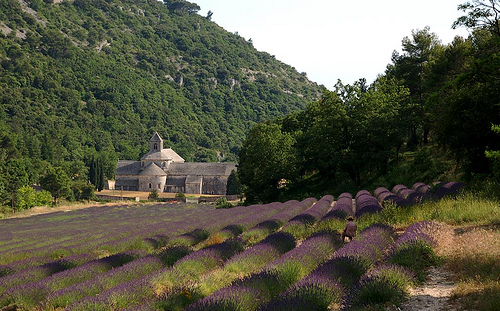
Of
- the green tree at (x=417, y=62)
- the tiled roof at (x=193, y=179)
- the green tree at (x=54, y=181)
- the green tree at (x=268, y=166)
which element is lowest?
the tiled roof at (x=193, y=179)

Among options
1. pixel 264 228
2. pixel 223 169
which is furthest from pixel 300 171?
pixel 223 169

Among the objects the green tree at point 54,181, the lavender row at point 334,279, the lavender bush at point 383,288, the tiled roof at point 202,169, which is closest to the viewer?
the lavender row at point 334,279

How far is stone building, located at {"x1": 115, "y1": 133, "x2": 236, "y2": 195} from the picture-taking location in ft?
371

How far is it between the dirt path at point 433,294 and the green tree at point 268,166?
132ft

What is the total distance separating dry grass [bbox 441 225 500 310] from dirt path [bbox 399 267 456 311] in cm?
16

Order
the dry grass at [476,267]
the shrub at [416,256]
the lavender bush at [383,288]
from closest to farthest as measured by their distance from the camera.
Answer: the dry grass at [476,267] → the lavender bush at [383,288] → the shrub at [416,256]

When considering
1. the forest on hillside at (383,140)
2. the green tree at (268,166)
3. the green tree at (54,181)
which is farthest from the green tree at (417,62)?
the green tree at (54,181)

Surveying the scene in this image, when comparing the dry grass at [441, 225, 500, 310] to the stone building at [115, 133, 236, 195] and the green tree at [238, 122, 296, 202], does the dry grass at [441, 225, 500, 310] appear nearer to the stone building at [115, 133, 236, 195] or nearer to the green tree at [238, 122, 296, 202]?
the green tree at [238, 122, 296, 202]

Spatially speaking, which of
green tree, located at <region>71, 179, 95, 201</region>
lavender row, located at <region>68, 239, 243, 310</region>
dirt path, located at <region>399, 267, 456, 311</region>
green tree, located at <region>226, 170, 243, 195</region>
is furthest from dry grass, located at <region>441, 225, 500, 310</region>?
green tree, located at <region>226, 170, 243, 195</region>

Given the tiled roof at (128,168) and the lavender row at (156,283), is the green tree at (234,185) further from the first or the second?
the lavender row at (156,283)

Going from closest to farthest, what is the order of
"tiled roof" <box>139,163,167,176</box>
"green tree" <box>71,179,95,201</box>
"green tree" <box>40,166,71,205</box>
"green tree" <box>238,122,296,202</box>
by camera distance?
1. "green tree" <box>238,122,296,202</box>
2. "green tree" <box>40,166,71,205</box>
3. "green tree" <box>71,179,95,201</box>
4. "tiled roof" <box>139,163,167,176</box>

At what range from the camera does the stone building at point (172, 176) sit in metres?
113

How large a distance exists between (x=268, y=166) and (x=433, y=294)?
42639mm

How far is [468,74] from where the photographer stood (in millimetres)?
13961
